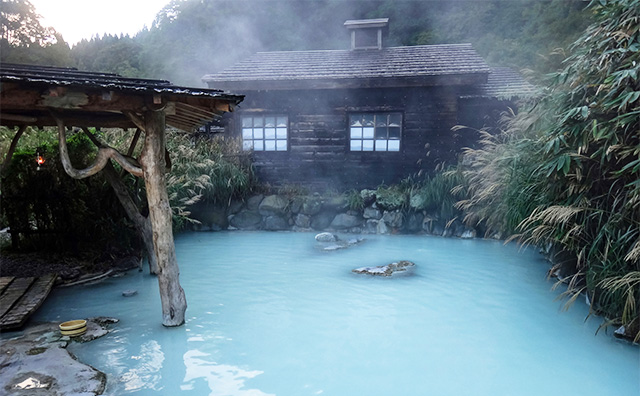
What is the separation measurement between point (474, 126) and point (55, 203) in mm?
9080

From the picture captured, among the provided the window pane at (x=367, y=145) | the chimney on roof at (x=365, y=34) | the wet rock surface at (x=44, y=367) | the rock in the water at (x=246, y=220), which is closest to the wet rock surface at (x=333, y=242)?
the rock in the water at (x=246, y=220)

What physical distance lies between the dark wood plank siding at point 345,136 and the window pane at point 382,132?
413 millimetres

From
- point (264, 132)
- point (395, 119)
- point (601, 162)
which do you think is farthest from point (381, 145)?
point (601, 162)

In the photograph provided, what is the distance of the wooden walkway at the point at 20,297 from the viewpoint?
4047 millimetres

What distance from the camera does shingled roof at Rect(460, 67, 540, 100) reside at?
10008 mm

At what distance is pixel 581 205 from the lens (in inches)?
169

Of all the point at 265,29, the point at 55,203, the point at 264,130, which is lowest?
the point at 55,203

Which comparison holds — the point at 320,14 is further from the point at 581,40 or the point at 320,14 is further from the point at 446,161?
the point at 581,40

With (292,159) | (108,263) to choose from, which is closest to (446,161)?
(292,159)

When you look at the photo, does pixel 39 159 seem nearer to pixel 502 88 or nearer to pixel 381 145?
pixel 381 145

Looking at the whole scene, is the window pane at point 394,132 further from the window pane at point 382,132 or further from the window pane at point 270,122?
the window pane at point 270,122

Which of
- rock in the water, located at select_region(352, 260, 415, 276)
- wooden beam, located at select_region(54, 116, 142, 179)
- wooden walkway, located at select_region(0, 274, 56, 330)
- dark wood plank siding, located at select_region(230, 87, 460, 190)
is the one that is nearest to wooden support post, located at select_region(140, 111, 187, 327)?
wooden beam, located at select_region(54, 116, 142, 179)

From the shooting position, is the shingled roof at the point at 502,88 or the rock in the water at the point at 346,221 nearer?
the rock in the water at the point at 346,221

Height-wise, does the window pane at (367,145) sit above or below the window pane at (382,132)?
below
